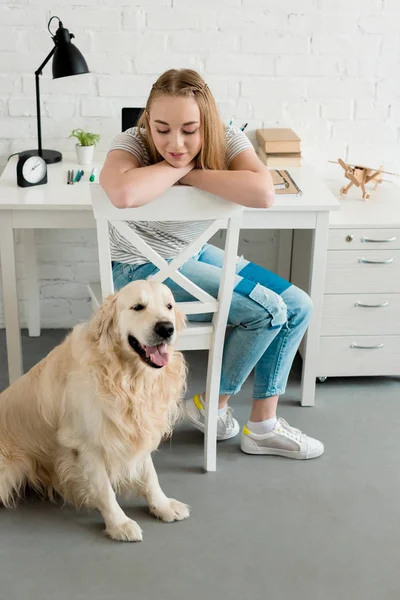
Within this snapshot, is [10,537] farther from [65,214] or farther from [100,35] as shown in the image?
[100,35]

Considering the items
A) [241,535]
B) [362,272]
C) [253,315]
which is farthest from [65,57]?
[241,535]

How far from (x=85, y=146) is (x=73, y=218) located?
0.48 metres

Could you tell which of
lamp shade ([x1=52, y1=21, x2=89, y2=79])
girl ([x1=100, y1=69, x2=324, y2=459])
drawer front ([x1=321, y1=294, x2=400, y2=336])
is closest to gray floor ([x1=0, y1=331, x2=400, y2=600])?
girl ([x1=100, y1=69, x2=324, y2=459])

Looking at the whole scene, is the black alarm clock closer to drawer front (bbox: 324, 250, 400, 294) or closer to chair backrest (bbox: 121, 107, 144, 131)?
chair backrest (bbox: 121, 107, 144, 131)

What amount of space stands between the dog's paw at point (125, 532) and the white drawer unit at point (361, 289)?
103 centimetres

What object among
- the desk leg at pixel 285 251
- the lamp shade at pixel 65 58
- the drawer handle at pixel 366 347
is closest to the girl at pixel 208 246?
the drawer handle at pixel 366 347

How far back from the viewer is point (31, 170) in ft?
8.92

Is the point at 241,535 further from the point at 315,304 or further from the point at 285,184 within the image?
the point at 285,184

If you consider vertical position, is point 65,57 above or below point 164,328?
above

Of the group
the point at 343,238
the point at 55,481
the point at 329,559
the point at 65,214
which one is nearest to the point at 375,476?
the point at 329,559

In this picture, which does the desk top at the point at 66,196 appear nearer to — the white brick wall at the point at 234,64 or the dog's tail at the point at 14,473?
the white brick wall at the point at 234,64

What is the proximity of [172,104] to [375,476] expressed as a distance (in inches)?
50.8

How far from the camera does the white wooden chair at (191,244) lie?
2170 mm

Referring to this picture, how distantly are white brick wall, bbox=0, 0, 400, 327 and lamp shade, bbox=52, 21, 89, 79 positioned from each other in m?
0.25
